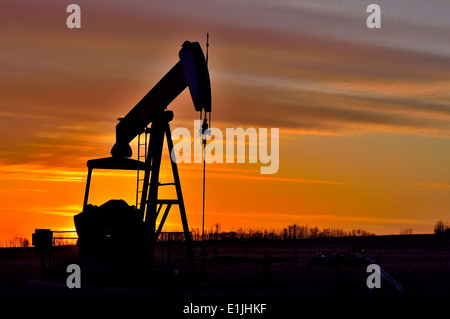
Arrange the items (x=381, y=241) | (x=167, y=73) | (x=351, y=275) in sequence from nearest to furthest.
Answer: (x=167, y=73) < (x=351, y=275) < (x=381, y=241)

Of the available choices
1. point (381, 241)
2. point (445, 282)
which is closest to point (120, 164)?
point (445, 282)

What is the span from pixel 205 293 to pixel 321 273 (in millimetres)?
14543

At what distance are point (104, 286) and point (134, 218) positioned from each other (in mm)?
2126

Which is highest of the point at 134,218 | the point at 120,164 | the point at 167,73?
the point at 167,73

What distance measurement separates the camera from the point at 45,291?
21.5m

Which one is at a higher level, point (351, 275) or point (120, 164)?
point (120, 164)

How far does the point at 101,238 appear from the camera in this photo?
23.1m

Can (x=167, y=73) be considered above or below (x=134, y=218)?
above
